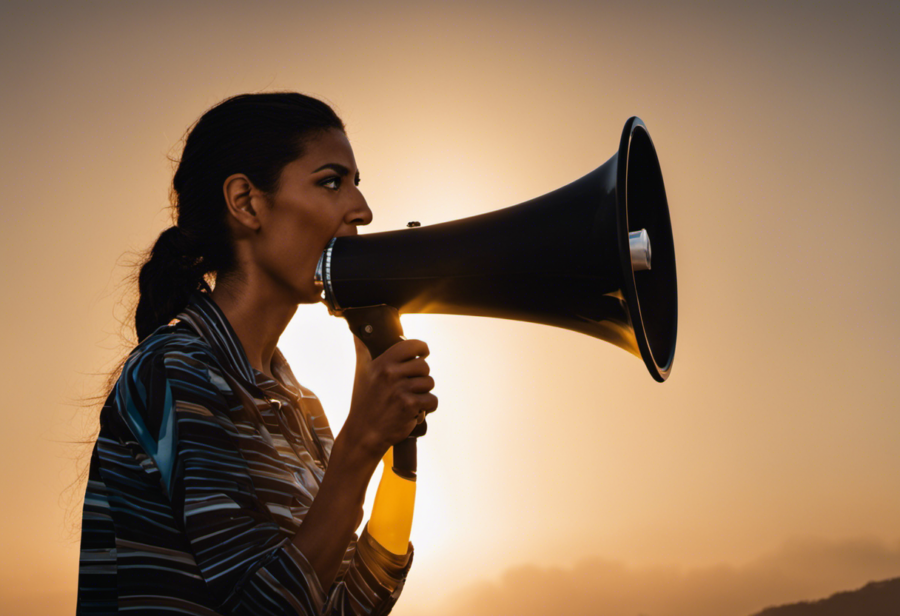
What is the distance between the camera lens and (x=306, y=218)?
3.91ft

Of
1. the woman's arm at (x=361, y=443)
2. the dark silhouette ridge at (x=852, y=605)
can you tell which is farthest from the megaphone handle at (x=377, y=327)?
the dark silhouette ridge at (x=852, y=605)

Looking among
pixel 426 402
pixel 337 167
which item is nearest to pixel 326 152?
pixel 337 167

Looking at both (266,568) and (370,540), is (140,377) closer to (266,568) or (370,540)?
(266,568)

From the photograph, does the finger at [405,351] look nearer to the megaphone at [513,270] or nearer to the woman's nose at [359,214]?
the megaphone at [513,270]

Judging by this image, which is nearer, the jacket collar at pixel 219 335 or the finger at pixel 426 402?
the finger at pixel 426 402

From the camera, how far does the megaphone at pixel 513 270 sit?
1030 mm

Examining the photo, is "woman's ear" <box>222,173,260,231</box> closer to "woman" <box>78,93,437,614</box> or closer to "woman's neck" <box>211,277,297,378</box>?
"woman" <box>78,93,437,614</box>

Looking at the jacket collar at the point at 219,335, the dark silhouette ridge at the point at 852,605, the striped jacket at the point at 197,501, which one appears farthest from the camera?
the dark silhouette ridge at the point at 852,605

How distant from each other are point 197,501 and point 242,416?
0.66 feet

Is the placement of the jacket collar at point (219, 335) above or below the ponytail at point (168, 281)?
below

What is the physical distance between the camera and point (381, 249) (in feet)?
3.73

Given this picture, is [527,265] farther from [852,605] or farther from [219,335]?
[852,605]

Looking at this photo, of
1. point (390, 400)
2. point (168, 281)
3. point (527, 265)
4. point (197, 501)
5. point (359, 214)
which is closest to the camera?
point (197, 501)

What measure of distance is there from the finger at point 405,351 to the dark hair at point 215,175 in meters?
0.44
